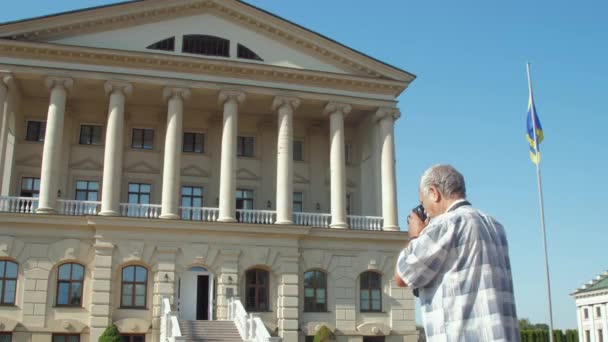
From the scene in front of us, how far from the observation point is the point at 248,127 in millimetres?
41156

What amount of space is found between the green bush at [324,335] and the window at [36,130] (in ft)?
59.3

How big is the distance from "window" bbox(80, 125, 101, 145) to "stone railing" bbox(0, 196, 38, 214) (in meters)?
5.10

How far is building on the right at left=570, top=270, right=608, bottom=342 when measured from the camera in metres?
89.8

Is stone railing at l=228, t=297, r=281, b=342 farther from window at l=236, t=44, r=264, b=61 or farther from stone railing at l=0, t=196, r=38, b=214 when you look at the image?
window at l=236, t=44, r=264, b=61

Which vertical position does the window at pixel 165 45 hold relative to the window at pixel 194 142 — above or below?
above

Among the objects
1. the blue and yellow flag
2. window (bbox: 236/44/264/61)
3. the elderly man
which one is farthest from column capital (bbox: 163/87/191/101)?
the elderly man

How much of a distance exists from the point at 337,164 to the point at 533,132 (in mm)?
10240

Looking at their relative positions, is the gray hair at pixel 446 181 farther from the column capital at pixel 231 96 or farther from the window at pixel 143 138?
the window at pixel 143 138

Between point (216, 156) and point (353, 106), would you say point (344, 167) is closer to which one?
point (353, 106)

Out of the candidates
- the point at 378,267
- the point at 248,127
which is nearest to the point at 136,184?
the point at 248,127

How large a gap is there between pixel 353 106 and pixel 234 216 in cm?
923

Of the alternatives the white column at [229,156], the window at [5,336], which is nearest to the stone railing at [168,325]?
the white column at [229,156]

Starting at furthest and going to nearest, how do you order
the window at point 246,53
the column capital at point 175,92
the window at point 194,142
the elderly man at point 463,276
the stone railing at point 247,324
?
1. the window at point 194,142
2. the window at point 246,53
3. the column capital at point 175,92
4. the stone railing at point 247,324
5. the elderly man at point 463,276

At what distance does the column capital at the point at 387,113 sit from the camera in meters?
39.4
